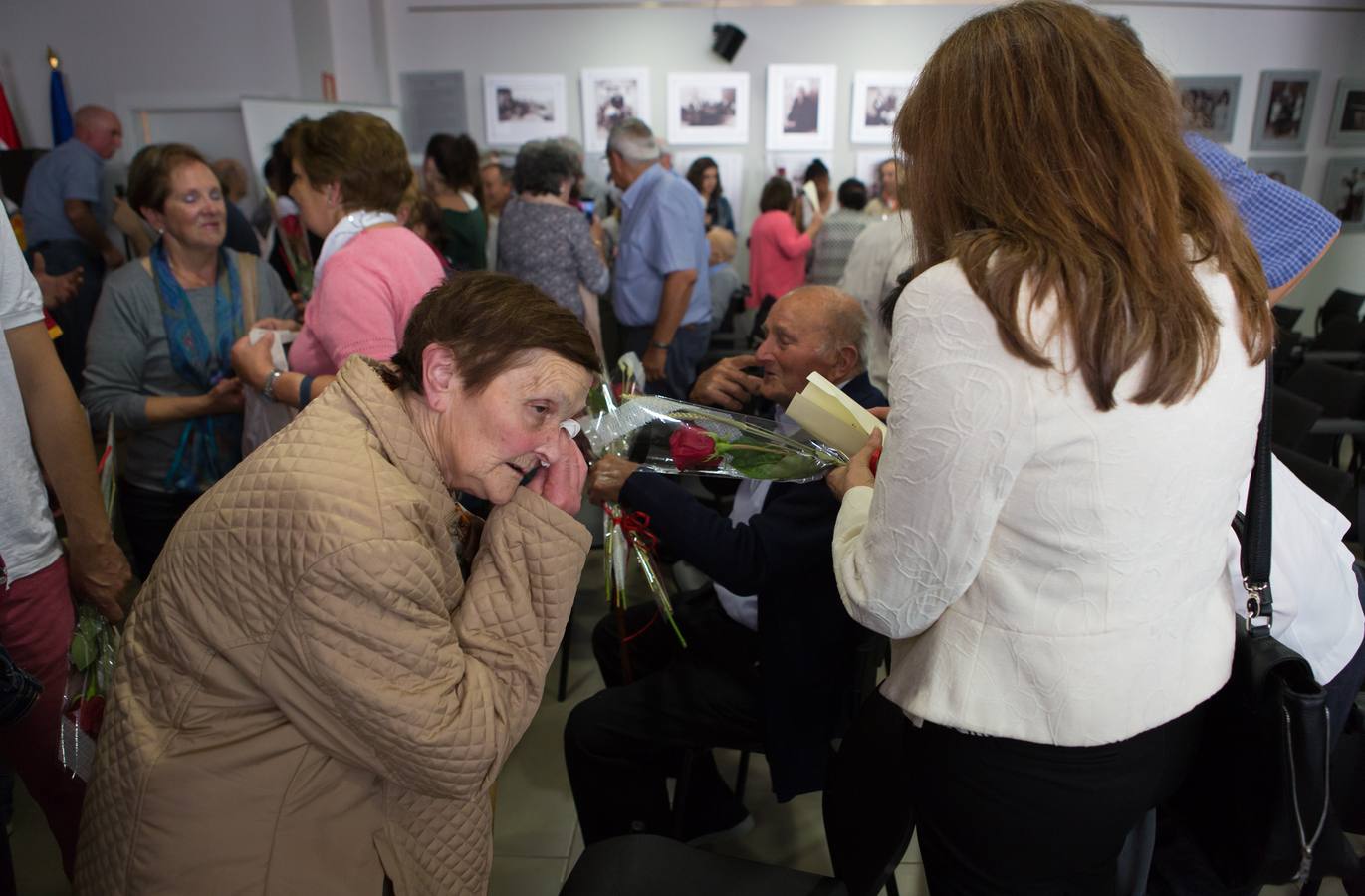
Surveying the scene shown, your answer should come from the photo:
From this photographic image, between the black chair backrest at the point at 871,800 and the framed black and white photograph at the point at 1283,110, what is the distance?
27.7ft

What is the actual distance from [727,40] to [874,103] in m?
1.40

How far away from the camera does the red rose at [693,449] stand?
1656mm

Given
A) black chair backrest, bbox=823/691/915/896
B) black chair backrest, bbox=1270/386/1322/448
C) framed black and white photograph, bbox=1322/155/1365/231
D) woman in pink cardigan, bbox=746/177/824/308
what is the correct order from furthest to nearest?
framed black and white photograph, bbox=1322/155/1365/231
woman in pink cardigan, bbox=746/177/824/308
black chair backrest, bbox=1270/386/1322/448
black chair backrest, bbox=823/691/915/896

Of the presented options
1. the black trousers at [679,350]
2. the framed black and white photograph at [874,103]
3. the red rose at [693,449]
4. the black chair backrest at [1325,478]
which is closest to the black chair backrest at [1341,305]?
the framed black and white photograph at [874,103]

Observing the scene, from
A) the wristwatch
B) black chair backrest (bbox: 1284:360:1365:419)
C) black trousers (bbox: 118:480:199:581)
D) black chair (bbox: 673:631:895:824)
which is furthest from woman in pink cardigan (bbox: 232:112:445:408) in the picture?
black chair backrest (bbox: 1284:360:1365:419)

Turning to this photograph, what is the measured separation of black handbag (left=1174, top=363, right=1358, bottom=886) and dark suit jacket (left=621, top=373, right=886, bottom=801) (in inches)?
26.9

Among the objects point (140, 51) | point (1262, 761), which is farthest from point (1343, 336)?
point (140, 51)

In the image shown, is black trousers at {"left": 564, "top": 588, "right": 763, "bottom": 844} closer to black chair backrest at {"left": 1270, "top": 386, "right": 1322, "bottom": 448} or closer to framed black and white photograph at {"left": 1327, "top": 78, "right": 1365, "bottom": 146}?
black chair backrest at {"left": 1270, "top": 386, "right": 1322, "bottom": 448}

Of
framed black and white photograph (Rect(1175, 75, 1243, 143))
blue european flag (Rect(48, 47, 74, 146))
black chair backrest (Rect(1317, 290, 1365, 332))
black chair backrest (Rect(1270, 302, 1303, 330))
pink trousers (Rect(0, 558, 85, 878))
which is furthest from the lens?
framed black and white photograph (Rect(1175, 75, 1243, 143))

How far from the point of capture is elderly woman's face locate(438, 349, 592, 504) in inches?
46.7

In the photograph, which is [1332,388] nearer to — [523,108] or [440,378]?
[440,378]

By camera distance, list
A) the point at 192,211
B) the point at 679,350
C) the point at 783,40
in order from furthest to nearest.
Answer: the point at 783,40, the point at 679,350, the point at 192,211

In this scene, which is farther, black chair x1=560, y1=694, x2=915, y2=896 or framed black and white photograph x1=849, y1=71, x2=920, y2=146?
framed black and white photograph x1=849, y1=71, x2=920, y2=146

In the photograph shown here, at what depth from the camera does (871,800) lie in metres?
1.45
